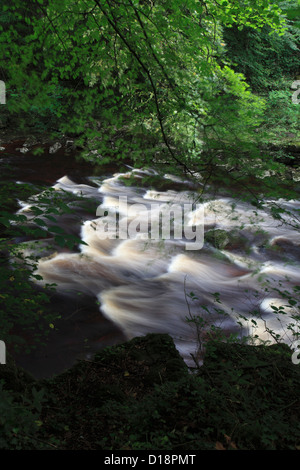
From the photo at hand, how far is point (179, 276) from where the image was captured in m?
5.90
